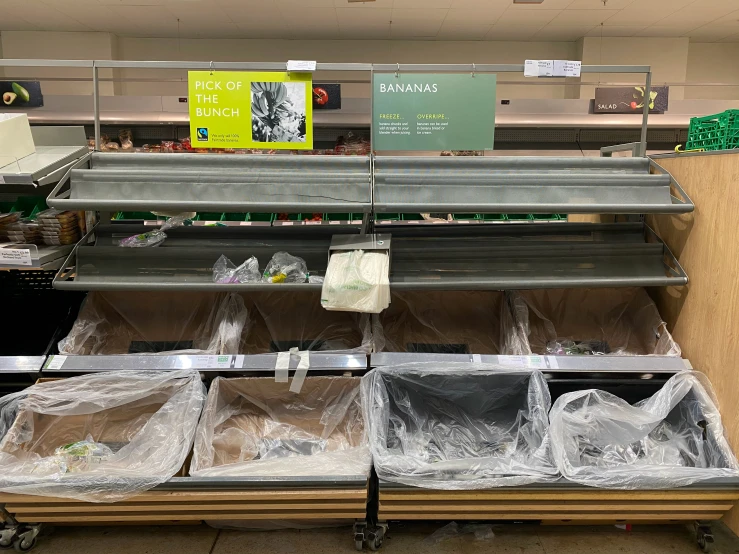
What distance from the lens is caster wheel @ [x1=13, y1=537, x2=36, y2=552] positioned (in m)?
1.64

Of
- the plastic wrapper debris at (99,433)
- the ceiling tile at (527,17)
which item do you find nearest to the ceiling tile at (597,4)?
the ceiling tile at (527,17)

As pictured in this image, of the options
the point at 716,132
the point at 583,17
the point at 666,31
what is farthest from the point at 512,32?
the point at 716,132

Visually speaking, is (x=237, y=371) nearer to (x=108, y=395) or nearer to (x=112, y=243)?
(x=108, y=395)

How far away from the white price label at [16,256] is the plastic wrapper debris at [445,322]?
55.0 inches

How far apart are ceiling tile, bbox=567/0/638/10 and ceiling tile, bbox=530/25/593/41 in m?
0.61

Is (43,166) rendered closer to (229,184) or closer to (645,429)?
(229,184)

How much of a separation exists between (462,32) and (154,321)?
16.0ft

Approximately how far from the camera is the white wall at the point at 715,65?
19.8ft

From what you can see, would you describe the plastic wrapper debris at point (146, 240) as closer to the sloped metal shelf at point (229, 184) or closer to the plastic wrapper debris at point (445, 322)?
the sloped metal shelf at point (229, 184)

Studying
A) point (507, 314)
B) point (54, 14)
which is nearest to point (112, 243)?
point (507, 314)

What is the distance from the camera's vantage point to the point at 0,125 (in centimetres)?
189

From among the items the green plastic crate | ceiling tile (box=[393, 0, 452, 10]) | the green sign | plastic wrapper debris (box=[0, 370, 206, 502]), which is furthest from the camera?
ceiling tile (box=[393, 0, 452, 10])

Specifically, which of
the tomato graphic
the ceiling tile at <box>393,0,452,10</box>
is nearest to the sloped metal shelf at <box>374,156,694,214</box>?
the tomato graphic

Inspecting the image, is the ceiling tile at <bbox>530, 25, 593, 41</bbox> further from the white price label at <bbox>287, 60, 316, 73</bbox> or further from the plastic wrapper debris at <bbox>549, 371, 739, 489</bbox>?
the plastic wrapper debris at <bbox>549, 371, 739, 489</bbox>
